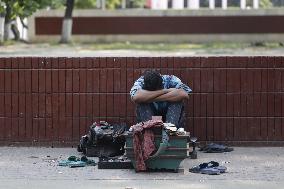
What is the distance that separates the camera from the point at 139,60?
10.1m

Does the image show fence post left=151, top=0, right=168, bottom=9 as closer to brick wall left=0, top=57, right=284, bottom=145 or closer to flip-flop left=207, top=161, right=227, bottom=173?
brick wall left=0, top=57, right=284, bottom=145

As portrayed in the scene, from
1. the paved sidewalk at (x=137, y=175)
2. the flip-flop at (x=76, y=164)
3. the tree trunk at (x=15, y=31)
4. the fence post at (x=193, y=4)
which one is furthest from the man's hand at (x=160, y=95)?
the fence post at (x=193, y=4)

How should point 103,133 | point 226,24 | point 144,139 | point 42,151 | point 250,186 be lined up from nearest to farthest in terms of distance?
point 250,186 < point 144,139 < point 103,133 < point 42,151 < point 226,24

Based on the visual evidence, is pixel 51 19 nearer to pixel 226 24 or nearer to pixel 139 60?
pixel 226 24

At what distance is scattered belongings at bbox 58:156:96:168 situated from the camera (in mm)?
8638

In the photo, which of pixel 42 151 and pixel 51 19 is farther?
pixel 51 19

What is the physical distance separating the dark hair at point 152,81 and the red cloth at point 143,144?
1.03 meters

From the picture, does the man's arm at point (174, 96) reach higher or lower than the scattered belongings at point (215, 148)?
higher

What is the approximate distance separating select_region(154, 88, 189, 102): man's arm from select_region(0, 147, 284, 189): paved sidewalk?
0.79m

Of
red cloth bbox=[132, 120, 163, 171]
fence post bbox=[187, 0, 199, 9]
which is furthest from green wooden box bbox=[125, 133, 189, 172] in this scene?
fence post bbox=[187, 0, 199, 9]

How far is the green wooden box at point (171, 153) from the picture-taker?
820 cm

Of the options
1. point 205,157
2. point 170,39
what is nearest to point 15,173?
point 205,157

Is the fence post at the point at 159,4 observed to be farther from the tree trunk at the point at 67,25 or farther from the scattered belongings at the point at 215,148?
the scattered belongings at the point at 215,148

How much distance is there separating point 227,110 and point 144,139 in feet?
7.24
